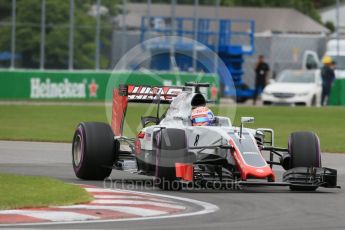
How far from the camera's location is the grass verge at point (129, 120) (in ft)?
91.7

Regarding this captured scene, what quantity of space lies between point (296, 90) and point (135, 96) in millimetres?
27112

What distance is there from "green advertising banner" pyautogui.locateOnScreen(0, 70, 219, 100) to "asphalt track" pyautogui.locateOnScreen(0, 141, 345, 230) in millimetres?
23531

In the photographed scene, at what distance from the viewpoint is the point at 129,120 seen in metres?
34.2

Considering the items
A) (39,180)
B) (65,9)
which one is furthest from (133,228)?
(65,9)

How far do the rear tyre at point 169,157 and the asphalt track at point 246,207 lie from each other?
20cm

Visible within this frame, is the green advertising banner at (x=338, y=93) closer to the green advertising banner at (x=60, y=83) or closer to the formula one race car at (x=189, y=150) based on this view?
the green advertising banner at (x=60, y=83)

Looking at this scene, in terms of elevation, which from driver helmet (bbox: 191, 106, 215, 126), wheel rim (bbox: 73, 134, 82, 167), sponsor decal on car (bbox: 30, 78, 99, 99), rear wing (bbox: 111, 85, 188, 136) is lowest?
wheel rim (bbox: 73, 134, 82, 167)

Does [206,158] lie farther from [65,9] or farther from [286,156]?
[65,9]

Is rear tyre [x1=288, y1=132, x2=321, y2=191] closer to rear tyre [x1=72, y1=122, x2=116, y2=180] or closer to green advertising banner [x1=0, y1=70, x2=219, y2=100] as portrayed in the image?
rear tyre [x1=72, y1=122, x2=116, y2=180]

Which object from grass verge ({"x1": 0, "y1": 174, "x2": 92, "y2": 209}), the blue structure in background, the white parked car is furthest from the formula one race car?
the blue structure in background

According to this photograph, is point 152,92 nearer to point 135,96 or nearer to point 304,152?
point 135,96

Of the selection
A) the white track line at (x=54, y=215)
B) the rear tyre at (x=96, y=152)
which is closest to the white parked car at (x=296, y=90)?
the rear tyre at (x=96, y=152)

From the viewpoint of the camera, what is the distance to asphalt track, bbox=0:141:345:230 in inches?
485

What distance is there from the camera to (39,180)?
15.7m
